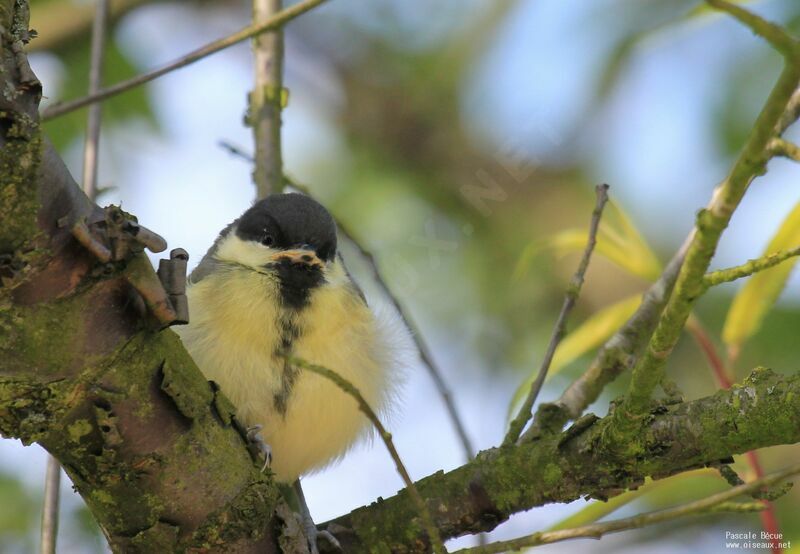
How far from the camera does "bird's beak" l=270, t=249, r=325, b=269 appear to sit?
3840 millimetres

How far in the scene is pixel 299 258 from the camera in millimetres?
3840

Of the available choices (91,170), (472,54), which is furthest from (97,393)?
(472,54)

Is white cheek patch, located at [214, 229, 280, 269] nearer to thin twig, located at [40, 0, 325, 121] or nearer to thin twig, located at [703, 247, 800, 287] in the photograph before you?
thin twig, located at [40, 0, 325, 121]

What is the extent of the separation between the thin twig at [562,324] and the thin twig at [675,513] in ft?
3.08

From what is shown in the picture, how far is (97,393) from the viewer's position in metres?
2.12

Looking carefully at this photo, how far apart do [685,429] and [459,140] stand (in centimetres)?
500

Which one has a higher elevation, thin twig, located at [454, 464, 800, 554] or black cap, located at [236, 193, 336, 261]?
black cap, located at [236, 193, 336, 261]

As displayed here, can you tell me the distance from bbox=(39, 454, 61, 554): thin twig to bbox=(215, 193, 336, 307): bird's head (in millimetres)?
1070

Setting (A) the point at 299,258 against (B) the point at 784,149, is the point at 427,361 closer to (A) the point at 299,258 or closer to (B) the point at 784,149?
(A) the point at 299,258

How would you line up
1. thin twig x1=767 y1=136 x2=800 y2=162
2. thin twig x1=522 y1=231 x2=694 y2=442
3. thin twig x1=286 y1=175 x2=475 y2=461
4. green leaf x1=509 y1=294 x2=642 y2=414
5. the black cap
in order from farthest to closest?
the black cap
thin twig x1=286 y1=175 x2=475 y2=461
green leaf x1=509 y1=294 x2=642 y2=414
thin twig x1=522 y1=231 x2=694 y2=442
thin twig x1=767 y1=136 x2=800 y2=162

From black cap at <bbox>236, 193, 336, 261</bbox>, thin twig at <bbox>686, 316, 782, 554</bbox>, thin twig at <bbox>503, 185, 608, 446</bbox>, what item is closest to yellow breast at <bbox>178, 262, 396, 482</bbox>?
black cap at <bbox>236, 193, 336, 261</bbox>

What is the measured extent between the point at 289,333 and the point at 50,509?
977 millimetres

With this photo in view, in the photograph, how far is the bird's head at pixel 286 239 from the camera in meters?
3.84

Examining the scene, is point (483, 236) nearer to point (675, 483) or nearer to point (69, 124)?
point (69, 124)
